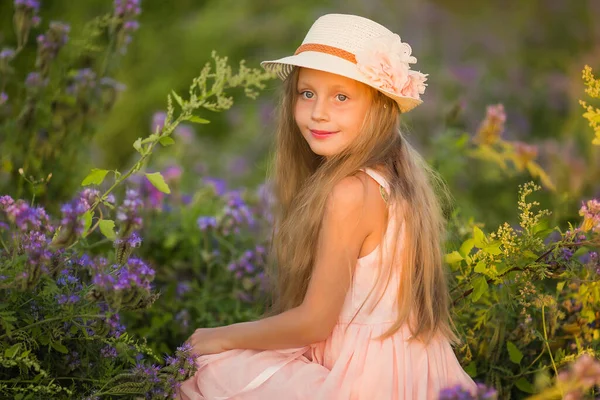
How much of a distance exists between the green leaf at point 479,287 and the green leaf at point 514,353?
32 centimetres

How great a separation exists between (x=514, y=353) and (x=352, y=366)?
0.60 metres

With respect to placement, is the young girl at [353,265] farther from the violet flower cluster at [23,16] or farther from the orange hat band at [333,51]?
the violet flower cluster at [23,16]

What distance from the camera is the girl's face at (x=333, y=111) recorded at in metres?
2.36

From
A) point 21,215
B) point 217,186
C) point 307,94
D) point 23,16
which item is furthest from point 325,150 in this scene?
point 217,186

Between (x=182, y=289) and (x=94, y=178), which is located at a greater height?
(x=94, y=178)

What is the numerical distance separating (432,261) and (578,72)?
3.00 meters

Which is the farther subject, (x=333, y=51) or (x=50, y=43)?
(x=50, y=43)

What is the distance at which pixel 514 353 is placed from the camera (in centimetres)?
247

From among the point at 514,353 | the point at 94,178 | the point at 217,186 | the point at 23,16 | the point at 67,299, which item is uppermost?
the point at 23,16

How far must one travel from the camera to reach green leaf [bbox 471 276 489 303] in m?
2.24

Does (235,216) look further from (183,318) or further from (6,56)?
(6,56)

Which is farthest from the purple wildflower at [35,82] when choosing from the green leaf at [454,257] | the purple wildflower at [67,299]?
the green leaf at [454,257]

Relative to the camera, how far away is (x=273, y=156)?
276 centimetres

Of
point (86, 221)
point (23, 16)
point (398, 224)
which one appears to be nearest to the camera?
point (86, 221)
